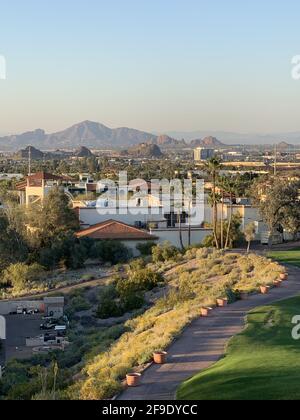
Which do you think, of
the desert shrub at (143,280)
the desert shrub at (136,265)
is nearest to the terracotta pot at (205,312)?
the desert shrub at (143,280)

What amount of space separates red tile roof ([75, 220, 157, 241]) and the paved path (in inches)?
935

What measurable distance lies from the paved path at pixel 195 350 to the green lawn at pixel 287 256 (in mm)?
12465

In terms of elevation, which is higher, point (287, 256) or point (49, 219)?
point (49, 219)

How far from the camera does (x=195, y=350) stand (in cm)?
1689

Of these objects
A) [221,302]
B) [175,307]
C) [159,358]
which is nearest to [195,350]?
[159,358]

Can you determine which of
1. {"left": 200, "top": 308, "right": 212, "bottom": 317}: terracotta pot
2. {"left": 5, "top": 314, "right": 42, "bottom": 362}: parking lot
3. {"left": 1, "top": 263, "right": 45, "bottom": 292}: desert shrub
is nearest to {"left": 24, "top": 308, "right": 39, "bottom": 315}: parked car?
{"left": 5, "top": 314, "right": 42, "bottom": 362}: parking lot

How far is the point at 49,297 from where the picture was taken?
3512 centimetres

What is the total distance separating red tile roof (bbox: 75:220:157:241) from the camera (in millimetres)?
47844

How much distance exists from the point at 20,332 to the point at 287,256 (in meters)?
17.2

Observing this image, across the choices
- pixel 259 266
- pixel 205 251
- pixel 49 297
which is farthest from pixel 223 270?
pixel 49 297

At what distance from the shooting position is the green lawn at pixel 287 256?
121 ft

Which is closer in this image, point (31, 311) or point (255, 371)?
point (255, 371)

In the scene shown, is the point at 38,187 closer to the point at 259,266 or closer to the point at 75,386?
the point at 259,266

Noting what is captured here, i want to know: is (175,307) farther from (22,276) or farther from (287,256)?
(22,276)
